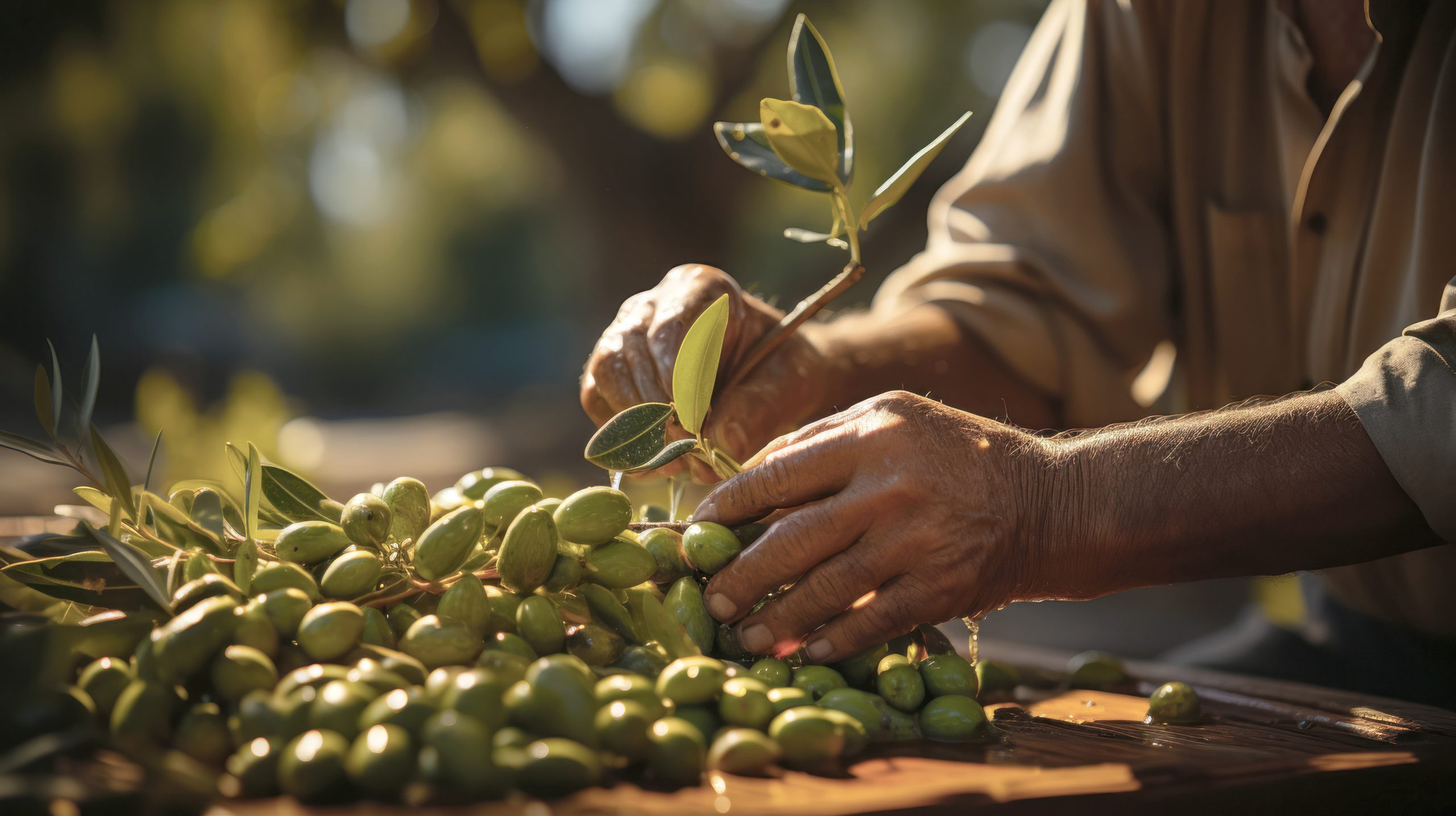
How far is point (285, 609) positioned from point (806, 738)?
347 mm

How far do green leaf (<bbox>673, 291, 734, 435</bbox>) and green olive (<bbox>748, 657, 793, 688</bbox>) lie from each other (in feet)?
0.65

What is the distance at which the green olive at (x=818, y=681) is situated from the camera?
28.4 inches

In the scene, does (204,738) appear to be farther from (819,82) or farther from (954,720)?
(819,82)

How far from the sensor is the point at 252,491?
0.72 m

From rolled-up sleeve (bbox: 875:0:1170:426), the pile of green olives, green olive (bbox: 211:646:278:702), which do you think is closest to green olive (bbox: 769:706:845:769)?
the pile of green olives

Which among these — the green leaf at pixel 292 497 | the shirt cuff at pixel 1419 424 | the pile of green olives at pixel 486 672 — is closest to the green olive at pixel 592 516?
the pile of green olives at pixel 486 672

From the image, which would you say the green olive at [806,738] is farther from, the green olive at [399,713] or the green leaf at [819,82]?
the green leaf at [819,82]

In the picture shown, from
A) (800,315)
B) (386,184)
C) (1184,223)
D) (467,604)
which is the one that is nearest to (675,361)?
(800,315)

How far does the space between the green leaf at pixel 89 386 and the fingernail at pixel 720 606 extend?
0.50 m

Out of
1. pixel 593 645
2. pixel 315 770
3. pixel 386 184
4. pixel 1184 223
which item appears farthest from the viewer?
pixel 386 184

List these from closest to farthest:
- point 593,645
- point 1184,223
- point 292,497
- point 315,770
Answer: point 315,770 → point 593,645 → point 292,497 → point 1184,223

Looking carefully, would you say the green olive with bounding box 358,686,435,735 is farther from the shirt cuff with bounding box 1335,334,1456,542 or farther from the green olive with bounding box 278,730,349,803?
the shirt cuff with bounding box 1335,334,1456,542

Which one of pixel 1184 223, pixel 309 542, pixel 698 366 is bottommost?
pixel 309 542

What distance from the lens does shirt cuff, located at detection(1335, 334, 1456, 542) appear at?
2.58ft
